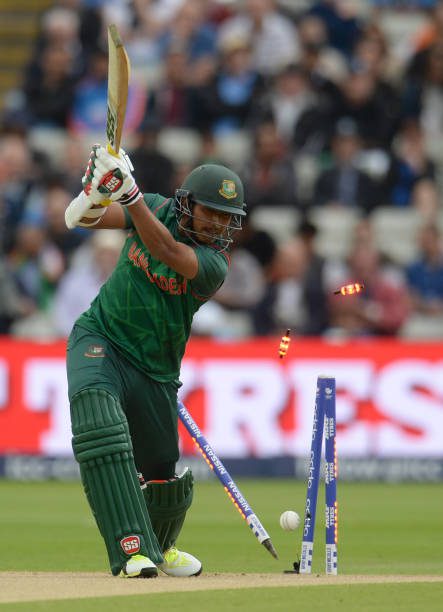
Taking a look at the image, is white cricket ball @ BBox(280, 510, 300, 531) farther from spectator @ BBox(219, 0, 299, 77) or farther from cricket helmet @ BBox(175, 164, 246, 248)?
spectator @ BBox(219, 0, 299, 77)

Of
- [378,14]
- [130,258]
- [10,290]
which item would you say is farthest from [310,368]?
[130,258]

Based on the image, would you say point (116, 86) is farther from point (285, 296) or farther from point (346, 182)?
point (346, 182)

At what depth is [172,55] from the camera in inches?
681

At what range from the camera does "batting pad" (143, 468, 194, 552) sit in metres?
7.81

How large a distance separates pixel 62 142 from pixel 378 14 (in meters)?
4.50

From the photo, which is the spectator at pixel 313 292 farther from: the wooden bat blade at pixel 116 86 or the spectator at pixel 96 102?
the wooden bat blade at pixel 116 86

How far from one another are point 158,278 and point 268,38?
10.9 metres

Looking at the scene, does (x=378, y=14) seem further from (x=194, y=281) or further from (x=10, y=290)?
(x=194, y=281)

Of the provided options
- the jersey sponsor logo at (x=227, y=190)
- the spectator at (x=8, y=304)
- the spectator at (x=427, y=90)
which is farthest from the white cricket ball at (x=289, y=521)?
the spectator at (x=427, y=90)

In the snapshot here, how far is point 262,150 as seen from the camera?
54.5 ft

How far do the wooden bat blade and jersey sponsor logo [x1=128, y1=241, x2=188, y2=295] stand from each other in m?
0.67

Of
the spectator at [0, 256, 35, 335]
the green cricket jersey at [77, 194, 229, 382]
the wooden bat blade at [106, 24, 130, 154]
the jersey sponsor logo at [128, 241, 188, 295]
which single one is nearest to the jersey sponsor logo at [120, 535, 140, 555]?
the green cricket jersey at [77, 194, 229, 382]

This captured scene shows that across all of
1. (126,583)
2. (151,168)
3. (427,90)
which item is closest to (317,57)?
(427,90)

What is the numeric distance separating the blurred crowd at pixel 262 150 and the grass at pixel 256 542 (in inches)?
80.4
